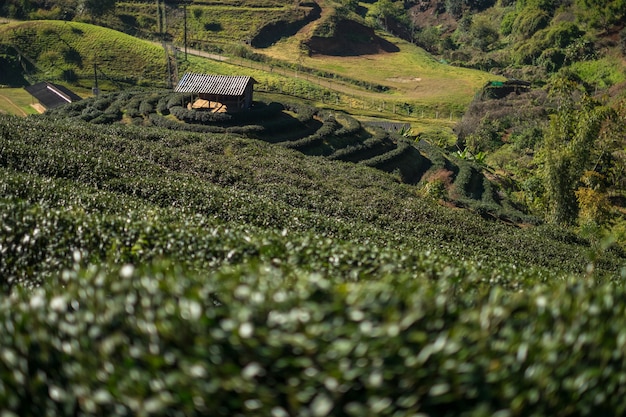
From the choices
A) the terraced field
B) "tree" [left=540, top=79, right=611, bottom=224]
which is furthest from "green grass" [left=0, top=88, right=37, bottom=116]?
"tree" [left=540, top=79, right=611, bottom=224]

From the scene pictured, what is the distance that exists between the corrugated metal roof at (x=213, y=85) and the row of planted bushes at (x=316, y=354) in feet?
133

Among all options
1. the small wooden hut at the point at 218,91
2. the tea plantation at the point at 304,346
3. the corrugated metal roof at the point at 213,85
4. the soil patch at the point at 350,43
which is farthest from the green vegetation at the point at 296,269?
the soil patch at the point at 350,43

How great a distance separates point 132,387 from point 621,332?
5554 mm

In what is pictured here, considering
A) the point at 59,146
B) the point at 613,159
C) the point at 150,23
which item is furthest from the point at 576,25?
the point at 59,146

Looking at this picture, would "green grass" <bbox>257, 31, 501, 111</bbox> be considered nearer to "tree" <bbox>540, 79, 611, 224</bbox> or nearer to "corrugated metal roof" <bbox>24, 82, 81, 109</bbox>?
"tree" <bbox>540, 79, 611, 224</bbox>

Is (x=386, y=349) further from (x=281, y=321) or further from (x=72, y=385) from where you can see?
(x=72, y=385)

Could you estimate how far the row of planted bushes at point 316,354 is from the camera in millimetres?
5285

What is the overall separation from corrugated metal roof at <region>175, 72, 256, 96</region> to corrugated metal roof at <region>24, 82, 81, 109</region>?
18.1 metres

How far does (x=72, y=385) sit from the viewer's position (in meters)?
6.08

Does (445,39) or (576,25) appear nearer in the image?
(576,25)

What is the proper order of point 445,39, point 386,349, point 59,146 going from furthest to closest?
1. point 445,39
2. point 59,146
3. point 386,349

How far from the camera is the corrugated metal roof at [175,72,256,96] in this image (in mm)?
45156

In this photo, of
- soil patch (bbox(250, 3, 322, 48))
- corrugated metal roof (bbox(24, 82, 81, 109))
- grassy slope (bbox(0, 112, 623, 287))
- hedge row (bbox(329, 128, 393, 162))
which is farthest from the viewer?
soil patch (bbox(250, 3, 322, 48))

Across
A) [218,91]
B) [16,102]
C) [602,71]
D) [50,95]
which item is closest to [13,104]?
[16,102]
